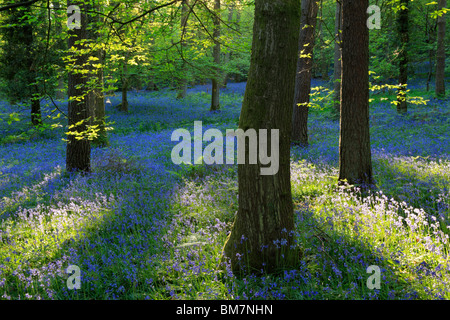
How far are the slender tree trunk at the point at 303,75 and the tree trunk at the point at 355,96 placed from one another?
3813 mm

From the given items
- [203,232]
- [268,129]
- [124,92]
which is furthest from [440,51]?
[124,92]

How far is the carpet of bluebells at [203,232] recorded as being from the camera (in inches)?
126

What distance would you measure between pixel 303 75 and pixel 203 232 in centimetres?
767

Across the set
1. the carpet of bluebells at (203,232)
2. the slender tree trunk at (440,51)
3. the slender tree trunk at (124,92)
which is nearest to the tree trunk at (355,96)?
the carpet of bluebells at (203,232)

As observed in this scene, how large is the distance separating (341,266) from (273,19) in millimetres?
2866

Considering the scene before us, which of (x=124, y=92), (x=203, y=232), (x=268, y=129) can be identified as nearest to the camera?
(x=268, y=129)

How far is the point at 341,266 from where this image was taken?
3.44 meters

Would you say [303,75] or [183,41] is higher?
[303,75]

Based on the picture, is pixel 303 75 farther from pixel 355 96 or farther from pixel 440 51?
pixel 440 51

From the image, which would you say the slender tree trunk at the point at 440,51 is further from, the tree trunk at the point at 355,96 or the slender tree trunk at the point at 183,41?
Result: the tree trunk at the point at 355,96

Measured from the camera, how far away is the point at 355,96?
5.58m

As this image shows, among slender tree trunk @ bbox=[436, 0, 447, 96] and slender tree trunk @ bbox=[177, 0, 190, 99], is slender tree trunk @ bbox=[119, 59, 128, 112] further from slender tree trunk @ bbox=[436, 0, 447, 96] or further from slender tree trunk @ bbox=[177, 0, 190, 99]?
slender tree trunk @ bbox=[436, 0, 447, 96]

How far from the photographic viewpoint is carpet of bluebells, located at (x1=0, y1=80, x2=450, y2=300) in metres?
3.19

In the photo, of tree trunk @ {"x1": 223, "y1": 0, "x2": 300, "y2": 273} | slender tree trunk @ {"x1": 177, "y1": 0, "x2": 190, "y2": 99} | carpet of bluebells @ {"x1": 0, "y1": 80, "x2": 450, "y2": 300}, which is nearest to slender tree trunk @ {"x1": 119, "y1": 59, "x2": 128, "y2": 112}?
slender tree trunk @ {"x1": 177, "y1": 0, "x2": 190, "y2": 99}
